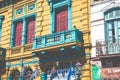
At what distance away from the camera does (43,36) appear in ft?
60.2

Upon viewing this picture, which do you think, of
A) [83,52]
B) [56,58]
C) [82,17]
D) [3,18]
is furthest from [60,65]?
[3,18]

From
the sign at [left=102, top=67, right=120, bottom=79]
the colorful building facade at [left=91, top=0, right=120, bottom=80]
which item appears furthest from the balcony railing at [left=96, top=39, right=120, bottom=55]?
the sign at [left=102, top=67, right=120, bottom=79]

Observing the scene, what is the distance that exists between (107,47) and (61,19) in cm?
461

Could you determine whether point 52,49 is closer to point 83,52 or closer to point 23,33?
point 83,52

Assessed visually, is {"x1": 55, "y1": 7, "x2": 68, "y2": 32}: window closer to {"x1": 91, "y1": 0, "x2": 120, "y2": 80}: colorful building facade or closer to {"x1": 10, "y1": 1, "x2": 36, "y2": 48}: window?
{"x1": 10, "y1": 1, "x2": 36, "y2": 48}: window

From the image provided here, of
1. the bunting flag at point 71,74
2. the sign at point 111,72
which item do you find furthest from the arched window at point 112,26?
the bunting flag at point 71,74

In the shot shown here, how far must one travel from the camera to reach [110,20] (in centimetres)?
1641

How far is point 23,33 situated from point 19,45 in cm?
96

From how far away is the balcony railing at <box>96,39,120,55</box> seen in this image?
15210 millimetres

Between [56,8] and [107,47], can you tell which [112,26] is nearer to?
Result: [107,47]

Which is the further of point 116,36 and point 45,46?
point 45,46

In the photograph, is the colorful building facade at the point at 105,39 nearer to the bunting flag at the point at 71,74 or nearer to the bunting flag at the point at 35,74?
the bunting flag at the point at 71,74

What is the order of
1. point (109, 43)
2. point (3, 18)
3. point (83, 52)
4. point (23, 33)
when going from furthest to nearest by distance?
point (3, 18)
point (23, 33)
point (83, 52)
point (109, 43)

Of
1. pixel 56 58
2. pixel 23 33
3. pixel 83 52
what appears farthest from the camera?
pixel 23 33
